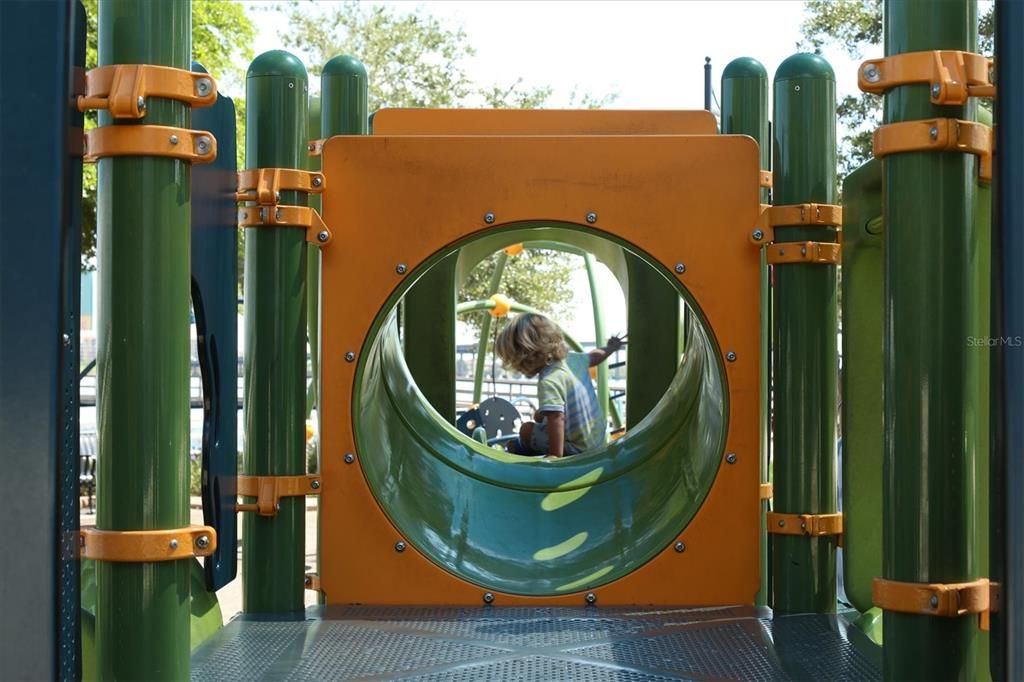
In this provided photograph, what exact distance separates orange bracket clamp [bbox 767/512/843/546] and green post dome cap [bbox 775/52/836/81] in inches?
43.0

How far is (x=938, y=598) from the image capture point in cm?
165

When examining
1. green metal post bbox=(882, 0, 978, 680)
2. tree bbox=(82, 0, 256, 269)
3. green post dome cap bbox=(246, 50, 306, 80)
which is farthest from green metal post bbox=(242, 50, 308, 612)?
tree bbox=(82, 0, 256, 269)

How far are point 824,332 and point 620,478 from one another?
1115mm

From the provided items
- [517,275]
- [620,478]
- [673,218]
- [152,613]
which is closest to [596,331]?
[620,478]

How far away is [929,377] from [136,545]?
3.86 ft

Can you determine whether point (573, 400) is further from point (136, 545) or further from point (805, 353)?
point (136, 545)

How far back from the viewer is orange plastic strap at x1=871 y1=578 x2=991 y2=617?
1.66m

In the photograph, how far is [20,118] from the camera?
154 cm

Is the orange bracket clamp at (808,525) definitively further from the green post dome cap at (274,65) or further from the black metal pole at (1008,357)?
the green post dome cap at (274,65)

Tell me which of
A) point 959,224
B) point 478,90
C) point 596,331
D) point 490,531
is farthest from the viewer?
point 478,90

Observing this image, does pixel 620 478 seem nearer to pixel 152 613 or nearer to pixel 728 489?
pixel 728 489

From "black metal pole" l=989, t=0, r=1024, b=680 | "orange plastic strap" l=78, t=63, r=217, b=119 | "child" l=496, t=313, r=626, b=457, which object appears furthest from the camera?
"child" l=496, t=313, r=626, b=457

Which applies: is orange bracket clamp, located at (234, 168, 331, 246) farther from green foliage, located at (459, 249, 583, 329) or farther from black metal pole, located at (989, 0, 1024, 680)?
green foliage, located at (459, 249, 583, 329)

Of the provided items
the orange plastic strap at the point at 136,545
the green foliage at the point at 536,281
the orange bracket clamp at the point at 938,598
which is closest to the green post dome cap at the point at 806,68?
the orange bracket clamp at the point at 938,598
